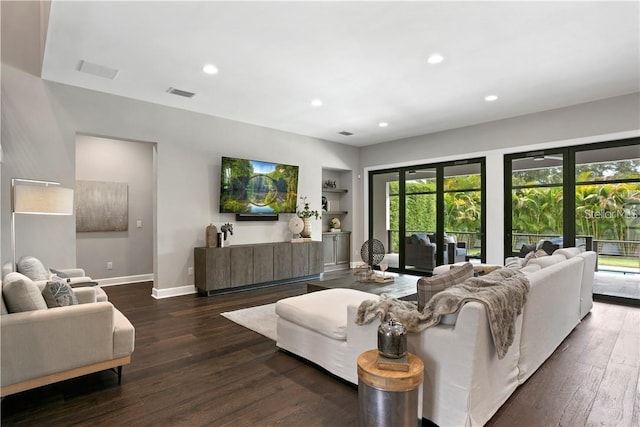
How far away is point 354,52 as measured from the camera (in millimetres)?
3506

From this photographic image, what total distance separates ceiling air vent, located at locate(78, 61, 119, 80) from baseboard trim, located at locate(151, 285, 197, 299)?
10.00ft

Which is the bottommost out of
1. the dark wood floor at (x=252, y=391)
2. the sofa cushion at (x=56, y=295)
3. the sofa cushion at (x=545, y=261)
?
the dark wood floor at (x=252, y=391)

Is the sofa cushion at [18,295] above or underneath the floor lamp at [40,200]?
underneath

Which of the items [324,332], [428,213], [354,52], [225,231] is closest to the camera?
[324,332]

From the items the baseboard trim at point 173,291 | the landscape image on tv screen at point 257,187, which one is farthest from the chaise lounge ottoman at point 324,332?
the landscape image on tv screen at point 257,187

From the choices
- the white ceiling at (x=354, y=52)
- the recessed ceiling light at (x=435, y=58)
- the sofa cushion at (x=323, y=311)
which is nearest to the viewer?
the sofa cushion at (x=323, y=311)

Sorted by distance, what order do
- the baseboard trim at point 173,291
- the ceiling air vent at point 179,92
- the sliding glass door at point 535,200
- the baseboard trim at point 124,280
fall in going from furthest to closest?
the baseboard trim at point 124,280 → the sliding glass door at point 535,200 → the baseboard trim at point 173,291 → the ceiling air vent at point 179,92

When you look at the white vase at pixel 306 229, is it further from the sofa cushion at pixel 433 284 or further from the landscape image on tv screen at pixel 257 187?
the sofa cushion at pixel 433 284

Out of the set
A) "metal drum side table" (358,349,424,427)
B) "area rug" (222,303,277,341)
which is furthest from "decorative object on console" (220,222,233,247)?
"metal drum side table" (358,349,424,427)

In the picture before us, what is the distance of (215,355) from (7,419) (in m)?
1.40

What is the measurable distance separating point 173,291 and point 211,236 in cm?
102

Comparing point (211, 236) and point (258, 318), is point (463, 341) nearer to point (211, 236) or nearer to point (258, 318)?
point (258, 318)

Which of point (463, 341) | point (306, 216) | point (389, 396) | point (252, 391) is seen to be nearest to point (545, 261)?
point (463, 341)

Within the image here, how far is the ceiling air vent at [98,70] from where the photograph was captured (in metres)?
3.85
